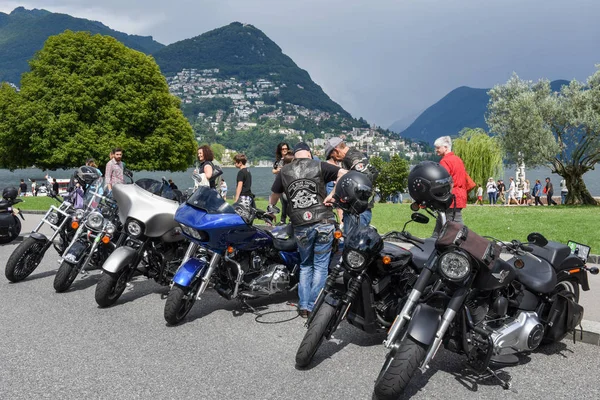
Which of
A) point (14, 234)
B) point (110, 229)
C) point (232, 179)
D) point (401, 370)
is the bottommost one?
point (232, 179)

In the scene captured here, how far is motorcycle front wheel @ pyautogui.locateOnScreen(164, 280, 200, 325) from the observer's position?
17.2 feet

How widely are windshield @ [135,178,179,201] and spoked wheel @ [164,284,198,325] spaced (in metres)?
1.53

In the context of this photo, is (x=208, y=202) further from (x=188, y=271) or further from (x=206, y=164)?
(x=206, y=164)

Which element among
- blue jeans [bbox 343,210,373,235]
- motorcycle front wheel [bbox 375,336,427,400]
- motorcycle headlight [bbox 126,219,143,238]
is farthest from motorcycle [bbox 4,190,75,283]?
motorcycle front wheel [bbox 375,336,427,400]

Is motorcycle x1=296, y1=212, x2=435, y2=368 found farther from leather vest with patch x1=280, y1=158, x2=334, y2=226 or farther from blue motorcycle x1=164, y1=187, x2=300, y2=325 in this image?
blue motorcycle x1=164, y1=187, x2=300, y2=325

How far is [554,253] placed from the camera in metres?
4.66

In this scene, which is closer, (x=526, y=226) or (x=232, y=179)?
(x=526, y=226)

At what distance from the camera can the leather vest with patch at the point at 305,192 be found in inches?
214

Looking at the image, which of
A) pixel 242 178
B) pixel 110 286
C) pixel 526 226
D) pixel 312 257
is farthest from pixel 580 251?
pixel 526 226

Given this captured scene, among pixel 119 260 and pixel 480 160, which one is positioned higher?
pixel 119 260

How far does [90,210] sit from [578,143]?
2486cm

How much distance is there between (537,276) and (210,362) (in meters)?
2.79

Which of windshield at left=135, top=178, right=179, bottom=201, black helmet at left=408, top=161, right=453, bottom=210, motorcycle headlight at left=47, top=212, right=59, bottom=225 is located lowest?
motorcycle headlight at left=47, top=212, right=59, bottom=225

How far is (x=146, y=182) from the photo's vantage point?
648 centimetres
